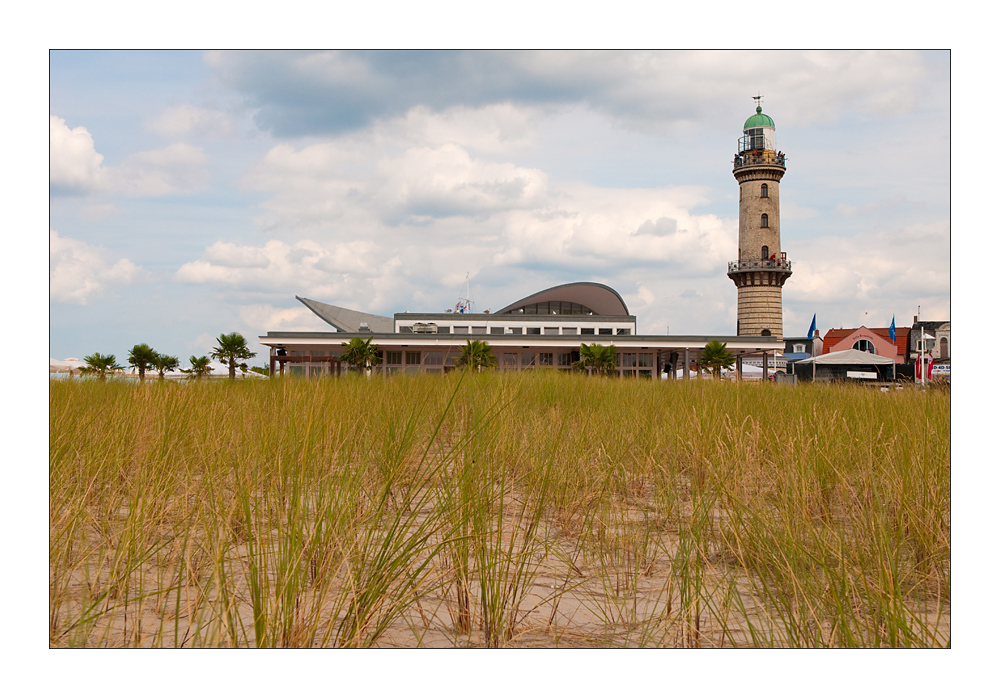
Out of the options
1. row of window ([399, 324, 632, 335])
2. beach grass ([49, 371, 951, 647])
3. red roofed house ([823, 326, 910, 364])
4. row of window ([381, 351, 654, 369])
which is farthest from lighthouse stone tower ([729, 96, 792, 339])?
beach grass ([49, 371, 951, 647])

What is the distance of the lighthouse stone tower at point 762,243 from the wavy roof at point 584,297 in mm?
9635

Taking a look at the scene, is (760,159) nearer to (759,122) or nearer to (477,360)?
(759,122)

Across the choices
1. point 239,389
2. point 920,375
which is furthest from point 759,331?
point 239,389

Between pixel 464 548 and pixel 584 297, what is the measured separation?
45.9m

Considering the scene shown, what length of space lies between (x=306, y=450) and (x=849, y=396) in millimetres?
4887

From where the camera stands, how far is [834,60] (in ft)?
7.77

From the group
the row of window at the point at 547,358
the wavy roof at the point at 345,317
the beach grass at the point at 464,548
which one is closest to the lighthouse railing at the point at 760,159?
the row of window at the point at 547,358

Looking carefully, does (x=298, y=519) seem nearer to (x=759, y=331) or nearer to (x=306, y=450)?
Answer: (x=306, y=450)

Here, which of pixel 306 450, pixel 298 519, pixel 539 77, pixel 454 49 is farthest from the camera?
pixel 539 77

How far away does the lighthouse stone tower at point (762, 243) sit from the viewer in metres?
41.9

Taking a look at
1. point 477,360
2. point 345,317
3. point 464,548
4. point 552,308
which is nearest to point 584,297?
point 552,308

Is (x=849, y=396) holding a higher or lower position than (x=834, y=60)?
lower

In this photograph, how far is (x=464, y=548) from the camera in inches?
69.6

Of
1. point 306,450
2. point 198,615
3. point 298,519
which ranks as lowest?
point 198,615
